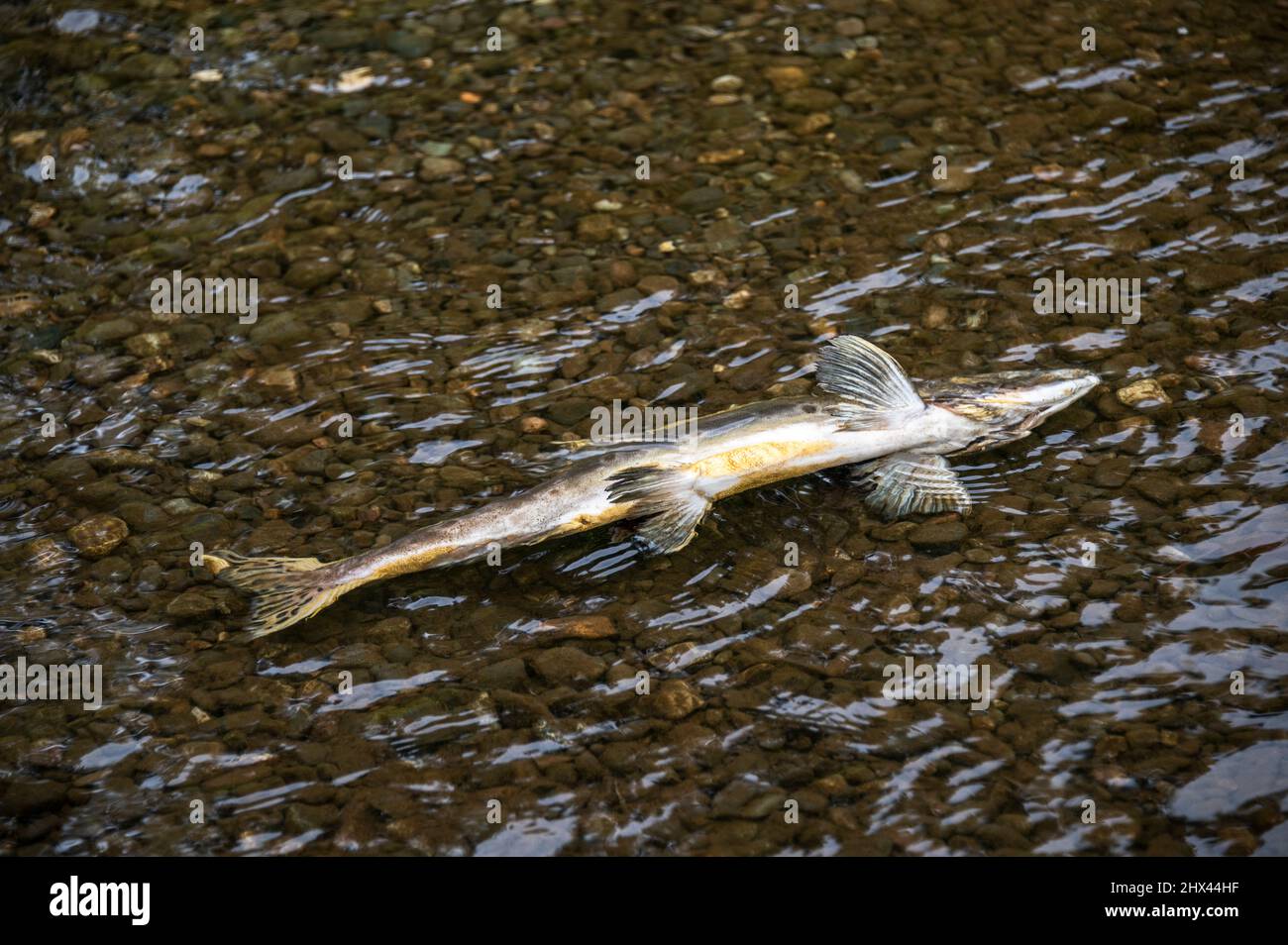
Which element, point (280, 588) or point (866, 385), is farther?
point (866, 385)

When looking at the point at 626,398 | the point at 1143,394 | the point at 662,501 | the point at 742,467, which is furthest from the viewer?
the point at 626,398

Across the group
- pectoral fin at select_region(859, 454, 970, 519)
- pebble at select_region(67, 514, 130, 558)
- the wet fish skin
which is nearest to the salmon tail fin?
the wet fish skin

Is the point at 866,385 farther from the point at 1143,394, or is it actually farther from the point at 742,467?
the point at 1143,394

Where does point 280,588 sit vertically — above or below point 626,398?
below

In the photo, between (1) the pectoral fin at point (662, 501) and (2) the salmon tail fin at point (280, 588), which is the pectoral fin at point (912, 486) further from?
(2) the salmon tail fin at point (280, 588)

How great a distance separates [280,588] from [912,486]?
10.0 feet

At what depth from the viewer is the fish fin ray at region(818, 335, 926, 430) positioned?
6.30 m

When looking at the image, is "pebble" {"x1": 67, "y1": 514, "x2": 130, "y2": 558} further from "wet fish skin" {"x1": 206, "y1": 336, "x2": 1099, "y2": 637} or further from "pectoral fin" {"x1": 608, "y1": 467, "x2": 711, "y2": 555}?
"pectoral fin" {"x1": 608, "y1": 467, "x2": 711, "y2": 555}

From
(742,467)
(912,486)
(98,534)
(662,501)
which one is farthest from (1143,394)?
(98,534)

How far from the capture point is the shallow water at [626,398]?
5070 mm

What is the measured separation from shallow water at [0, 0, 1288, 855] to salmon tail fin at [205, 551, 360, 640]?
14cm

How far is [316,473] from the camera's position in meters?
6.56

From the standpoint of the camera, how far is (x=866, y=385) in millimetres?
6371

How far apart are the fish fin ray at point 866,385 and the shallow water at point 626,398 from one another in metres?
0.40
